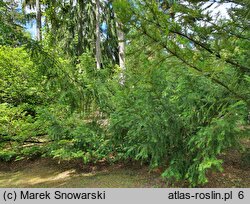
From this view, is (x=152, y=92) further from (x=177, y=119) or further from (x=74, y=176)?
(x=74, y=176)

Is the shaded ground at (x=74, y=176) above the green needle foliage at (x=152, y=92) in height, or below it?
below

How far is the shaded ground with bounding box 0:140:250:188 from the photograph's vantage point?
4.95 meters

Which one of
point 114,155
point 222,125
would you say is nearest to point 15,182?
point 114,155

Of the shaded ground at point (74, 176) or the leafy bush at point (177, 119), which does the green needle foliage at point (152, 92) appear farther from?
the shaded ground at point (74, 176)

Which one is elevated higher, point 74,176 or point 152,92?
point 152,92

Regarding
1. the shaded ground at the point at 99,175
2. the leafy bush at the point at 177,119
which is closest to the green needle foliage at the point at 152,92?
the leafy bush at the point at 177,119

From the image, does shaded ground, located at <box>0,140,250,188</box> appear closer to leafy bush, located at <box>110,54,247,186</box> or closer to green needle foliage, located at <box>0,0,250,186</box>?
green needle foliage, located at <box>0,0,250,186</box>

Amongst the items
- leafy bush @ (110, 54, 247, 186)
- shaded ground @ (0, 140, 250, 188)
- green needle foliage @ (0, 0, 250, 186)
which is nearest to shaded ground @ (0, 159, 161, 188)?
shaded ground @ (0, 140, 250, 188)

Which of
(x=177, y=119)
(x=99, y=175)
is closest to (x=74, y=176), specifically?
(x=99, y=175)

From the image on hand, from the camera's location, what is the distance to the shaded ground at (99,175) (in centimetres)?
495

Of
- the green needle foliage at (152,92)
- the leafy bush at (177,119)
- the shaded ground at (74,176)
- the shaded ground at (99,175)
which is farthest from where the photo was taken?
the shaded ground at (74,176)

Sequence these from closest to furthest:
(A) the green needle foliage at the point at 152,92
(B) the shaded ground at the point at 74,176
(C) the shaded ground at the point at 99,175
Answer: (A) the green needle foliage at the point at 152,92
(C) the shaded ground at the point at 99,175
(B) the shaded ground at the point at 74,176

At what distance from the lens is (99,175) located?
5742 mm

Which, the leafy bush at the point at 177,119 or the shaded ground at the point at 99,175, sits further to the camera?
the shaded ground at the point at 99,175
